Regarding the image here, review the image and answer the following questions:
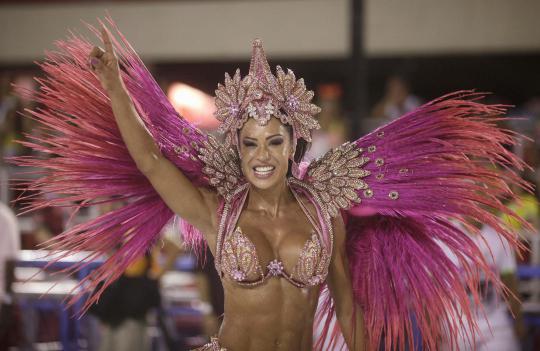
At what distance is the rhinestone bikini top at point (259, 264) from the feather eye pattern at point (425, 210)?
271mm

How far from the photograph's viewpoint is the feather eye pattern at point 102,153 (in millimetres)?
3162

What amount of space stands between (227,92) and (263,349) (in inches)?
37.0

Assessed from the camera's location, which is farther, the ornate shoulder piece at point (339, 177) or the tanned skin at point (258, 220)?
the ornate shoulder piece at point (339, 177)

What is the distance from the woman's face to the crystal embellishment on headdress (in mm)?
29

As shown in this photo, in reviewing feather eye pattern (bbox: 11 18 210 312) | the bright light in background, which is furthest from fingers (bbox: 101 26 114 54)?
the bright light in background

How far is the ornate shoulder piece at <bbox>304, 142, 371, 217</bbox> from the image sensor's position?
3.21 m

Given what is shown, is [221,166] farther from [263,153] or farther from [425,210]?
[425,210]

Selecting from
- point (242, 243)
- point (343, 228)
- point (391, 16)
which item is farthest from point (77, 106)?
point (391, 16)

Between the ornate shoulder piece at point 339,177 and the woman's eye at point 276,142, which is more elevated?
the woman's eye at point 276,142

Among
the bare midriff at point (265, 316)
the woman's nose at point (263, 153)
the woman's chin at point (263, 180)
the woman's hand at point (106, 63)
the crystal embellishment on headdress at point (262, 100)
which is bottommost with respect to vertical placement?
the bare midriff at point (265, 316)

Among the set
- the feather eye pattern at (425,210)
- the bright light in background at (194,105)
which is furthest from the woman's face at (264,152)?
the bright light in background at (194,105)

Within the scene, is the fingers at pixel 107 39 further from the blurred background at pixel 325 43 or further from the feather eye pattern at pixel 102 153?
the blurred background at pixel 325 43

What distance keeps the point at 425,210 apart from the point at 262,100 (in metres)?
→ 0.77

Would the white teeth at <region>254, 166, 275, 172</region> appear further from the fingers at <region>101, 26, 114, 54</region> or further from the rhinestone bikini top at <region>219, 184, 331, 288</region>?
the fingers at <region>101, 26, 114, 54</region>
